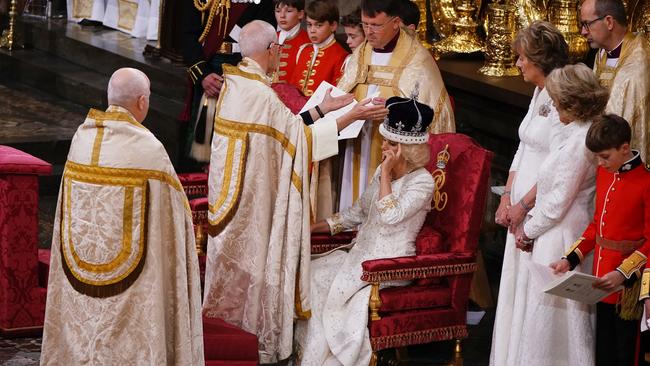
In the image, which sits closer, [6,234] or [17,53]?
[6,234]

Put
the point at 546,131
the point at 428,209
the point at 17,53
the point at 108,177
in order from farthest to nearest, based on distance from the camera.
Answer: the point at 17,53
the point at 428,209
the point at 546,131
the point at 108,177

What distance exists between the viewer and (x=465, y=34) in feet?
30.8

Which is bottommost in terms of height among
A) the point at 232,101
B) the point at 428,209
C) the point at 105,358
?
the point at 105,358

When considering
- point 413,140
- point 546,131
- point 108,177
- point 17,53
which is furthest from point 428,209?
point 17,53

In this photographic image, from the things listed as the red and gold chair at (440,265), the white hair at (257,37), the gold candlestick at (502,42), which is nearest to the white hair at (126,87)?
the white hair at (257,37)

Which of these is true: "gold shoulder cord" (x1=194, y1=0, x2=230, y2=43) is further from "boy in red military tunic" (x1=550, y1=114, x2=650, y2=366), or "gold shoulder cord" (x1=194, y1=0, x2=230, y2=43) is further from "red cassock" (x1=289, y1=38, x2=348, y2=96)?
"boy in red military tunic" (x1=550, y1=114, x2=650, y2=366)

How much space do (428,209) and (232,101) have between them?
1.06 meters

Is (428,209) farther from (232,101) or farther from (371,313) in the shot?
(232,101)

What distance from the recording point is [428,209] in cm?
677

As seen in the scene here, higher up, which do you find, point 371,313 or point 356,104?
point 356,104

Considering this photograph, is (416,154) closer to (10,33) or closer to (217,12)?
(217,12)

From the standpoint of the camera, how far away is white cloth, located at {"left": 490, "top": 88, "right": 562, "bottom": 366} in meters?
6.30

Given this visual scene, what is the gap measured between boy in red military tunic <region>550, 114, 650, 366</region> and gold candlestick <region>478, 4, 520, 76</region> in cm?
300

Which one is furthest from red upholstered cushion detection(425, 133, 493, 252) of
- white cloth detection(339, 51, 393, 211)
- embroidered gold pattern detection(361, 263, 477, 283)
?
white cloth detection(339, 51, 393, 211)
